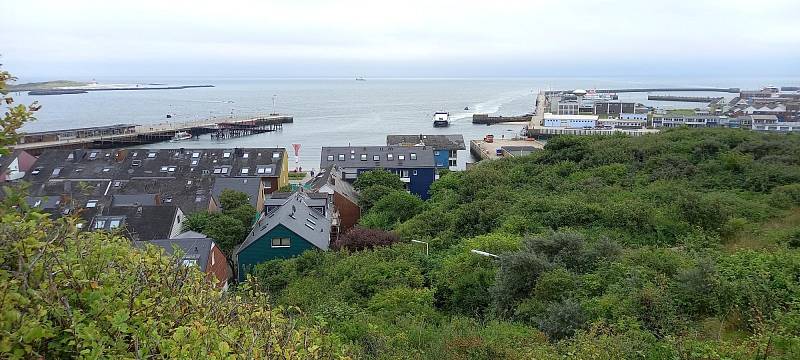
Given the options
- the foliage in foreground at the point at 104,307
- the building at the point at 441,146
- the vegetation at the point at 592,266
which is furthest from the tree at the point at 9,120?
the building at the point at 441,146

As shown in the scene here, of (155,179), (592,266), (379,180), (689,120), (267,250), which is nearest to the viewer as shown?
(592,266)

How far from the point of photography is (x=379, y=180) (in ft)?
84.9

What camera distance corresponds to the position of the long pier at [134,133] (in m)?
50.9

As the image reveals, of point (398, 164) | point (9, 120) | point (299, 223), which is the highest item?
point (9, 120)

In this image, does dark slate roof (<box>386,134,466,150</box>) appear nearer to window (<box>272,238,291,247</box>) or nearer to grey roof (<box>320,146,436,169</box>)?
grey roof (<box>320,146,436,169</box>)

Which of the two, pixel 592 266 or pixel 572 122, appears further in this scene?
pixel 572 122

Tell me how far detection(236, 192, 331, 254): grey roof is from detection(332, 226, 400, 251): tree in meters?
0.94

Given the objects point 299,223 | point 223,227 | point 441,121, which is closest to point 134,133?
point 441,121

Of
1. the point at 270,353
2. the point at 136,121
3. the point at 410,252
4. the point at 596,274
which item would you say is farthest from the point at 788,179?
the point at 136,121

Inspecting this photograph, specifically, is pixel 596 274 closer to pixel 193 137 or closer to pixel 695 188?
pixel 695 188

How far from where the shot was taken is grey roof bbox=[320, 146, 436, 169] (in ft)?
97.8

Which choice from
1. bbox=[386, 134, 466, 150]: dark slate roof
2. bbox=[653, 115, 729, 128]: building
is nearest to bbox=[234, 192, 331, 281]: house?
bbox=[386, 134, 466, 150]: dark slate roof

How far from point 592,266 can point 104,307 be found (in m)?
9.25

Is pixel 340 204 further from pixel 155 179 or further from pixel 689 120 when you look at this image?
pixel 689 120
